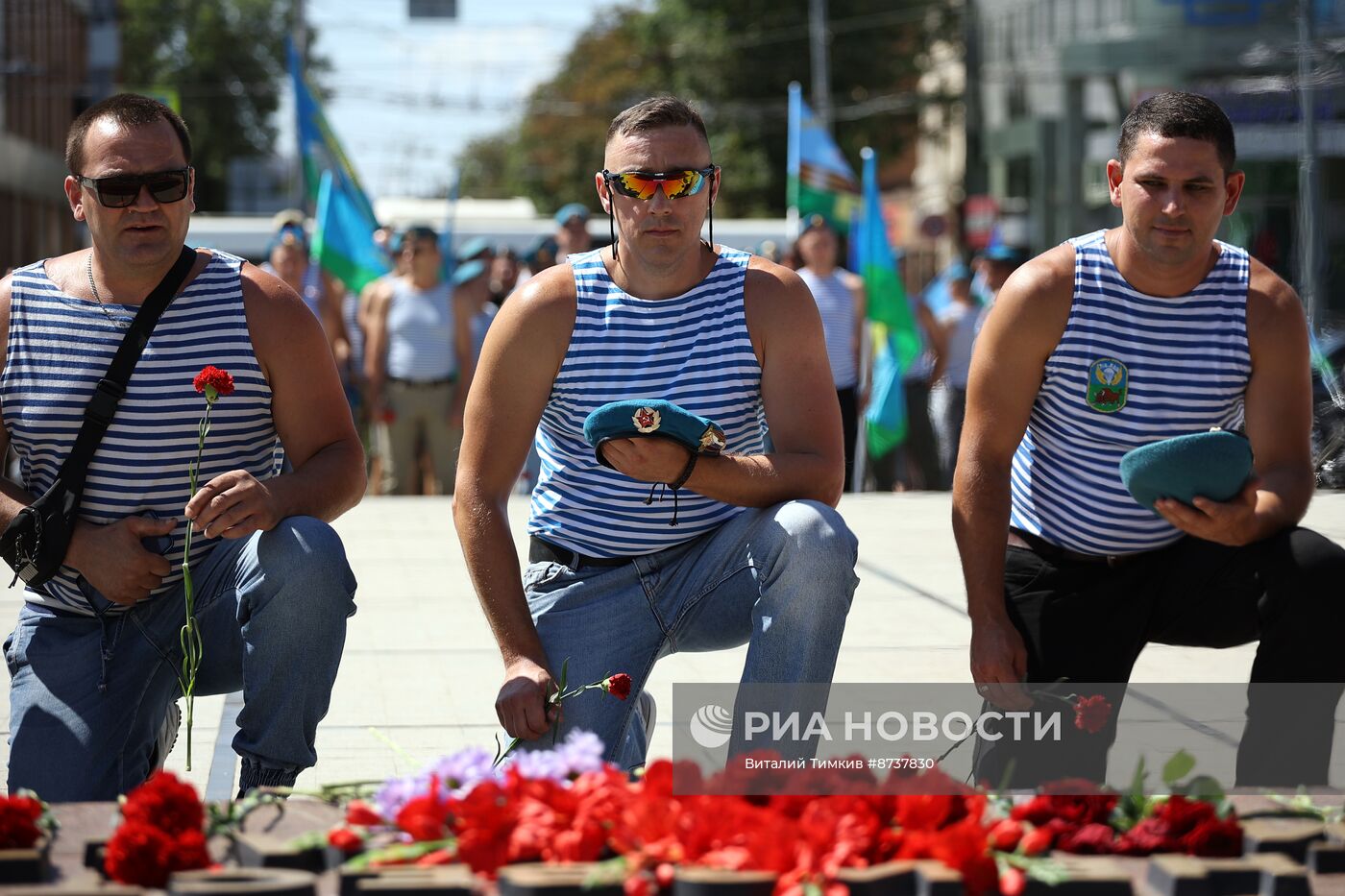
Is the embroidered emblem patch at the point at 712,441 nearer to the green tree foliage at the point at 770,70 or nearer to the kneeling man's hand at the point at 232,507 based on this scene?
the kneeling man's hand at the point at 232,507

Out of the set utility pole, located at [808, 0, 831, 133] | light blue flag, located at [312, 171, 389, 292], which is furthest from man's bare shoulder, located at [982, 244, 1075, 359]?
utility pole, located at [808, 0, 831, 133]

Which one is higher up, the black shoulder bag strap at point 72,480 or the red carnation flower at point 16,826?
the black shoulder bag strap at point 72,480

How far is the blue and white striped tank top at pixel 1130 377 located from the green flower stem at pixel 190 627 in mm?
1884

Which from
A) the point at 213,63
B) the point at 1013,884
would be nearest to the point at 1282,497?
the point at 1013,884

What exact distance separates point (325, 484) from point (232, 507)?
12.1 inches

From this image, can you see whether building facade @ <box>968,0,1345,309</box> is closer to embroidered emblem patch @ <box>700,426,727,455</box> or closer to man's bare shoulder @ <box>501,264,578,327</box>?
man's bare shoulder @ <box>501,264,578,327</box>

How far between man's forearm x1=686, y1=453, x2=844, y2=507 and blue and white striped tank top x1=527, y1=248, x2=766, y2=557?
21cm

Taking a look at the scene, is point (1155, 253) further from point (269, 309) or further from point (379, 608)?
point (379, 608)

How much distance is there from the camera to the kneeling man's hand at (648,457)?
11.5ft

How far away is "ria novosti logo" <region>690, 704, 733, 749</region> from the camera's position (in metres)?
4.14

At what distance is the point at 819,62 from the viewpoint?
39125 mm

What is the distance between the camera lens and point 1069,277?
13.2ft

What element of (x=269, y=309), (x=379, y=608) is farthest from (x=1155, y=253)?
(x=379, y=608)

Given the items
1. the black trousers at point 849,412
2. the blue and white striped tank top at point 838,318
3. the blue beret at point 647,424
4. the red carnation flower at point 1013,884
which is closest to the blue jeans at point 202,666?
the blue beret at point 647,424
